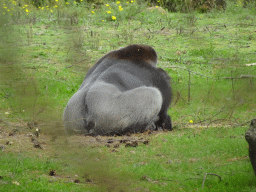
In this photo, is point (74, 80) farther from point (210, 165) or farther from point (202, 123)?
point (210, 165)

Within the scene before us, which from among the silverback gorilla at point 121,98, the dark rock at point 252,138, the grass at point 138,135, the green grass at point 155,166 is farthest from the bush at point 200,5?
the dark rock at point 252,138

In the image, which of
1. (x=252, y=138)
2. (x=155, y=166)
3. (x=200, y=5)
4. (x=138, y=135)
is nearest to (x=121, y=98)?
(x=138, y=135)

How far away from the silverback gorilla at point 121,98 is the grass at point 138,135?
27cm

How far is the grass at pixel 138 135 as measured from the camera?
3307mm

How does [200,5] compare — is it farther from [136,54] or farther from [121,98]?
[121,98]

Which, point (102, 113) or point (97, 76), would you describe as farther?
point (97, 76)

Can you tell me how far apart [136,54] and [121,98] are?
133 centimetres

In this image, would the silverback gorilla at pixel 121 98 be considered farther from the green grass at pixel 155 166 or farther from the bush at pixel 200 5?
the bush at pixel 200 5

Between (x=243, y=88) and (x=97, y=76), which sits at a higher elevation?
(x=97, y=76)

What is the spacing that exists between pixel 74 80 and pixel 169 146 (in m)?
4.84

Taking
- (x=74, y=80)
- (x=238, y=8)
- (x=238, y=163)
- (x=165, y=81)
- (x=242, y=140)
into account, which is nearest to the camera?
(x=238, y=163)

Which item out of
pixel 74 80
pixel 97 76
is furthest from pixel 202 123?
pixel 74 80

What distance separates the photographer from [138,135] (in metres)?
5.33

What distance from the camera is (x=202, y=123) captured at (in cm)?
623
